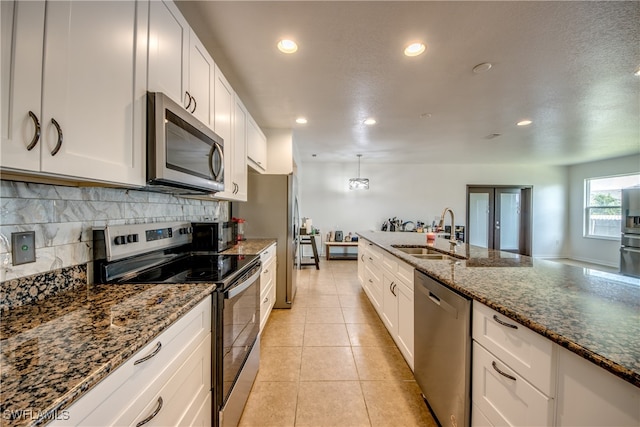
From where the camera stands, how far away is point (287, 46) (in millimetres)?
1831

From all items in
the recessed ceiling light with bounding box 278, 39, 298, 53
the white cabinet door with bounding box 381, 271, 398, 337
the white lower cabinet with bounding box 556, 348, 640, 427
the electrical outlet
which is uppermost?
the recessed ceiling light with bounding box 278, 39, 298, 53

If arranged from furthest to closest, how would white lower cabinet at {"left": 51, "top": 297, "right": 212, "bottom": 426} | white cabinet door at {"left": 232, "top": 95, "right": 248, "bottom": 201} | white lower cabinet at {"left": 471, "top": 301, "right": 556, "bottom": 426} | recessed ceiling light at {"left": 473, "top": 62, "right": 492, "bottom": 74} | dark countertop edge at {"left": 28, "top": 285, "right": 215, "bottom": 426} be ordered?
white cabinet door at {"left": 232, "top": 95, "right": 248, "bottom": 201} → recessed ceiling light at {"left": 473, "top": 62, "right": 492, "bottom": 74} → white lower cabinet at {"left": 471, "top": 301, "right": 556, "bottom": 426} → white lower cabinet at {"left": 51, "top": 297, "right": 212, "bottom": 426} → dark countertop edge at {"left": 28, "top": 285, "right": 215, "bottom": 426}

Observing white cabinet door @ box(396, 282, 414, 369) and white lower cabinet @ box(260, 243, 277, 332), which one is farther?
white lower cabinet @ box(260, 243, 277, 332)

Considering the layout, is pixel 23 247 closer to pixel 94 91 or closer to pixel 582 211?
pixel 94 91

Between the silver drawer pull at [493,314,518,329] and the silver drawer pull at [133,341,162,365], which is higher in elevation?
the silver drawer pull at [493,314,518,329]

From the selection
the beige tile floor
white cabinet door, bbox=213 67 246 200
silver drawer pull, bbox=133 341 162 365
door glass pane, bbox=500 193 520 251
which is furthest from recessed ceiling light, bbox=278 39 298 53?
door glass pane, bbox=500 193 520 251

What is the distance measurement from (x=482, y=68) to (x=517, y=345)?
219 cm

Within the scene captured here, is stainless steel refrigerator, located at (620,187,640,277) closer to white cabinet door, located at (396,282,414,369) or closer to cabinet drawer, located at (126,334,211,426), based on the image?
white cabinet door, located at (396,282,414,369)

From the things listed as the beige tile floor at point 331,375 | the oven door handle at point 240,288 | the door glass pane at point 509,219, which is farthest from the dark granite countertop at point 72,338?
the door glass pane at point 509,219

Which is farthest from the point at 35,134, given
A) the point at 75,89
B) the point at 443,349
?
the point at 443,349

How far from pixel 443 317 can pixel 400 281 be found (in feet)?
2.27

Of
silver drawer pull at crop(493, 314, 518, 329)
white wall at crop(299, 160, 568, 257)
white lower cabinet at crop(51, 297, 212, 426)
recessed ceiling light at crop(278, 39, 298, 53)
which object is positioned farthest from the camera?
white wall at crop(299, 160, 568, 257)

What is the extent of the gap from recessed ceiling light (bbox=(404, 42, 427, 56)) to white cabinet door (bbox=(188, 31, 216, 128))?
4.71ft

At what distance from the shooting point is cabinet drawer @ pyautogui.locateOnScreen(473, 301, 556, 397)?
2.61 ft
